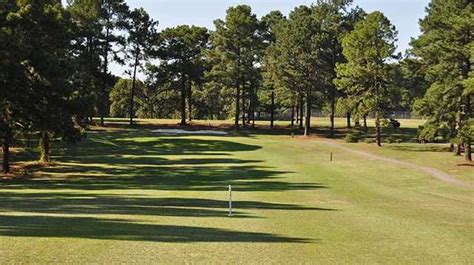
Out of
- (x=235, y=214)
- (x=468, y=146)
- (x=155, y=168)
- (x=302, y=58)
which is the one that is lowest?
(x=155, y=168)

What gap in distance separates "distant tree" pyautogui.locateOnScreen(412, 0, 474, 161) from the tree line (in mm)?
117

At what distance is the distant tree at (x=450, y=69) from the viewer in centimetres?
4903

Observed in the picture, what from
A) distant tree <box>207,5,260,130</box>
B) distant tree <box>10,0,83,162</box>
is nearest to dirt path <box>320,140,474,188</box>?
distant tree <box>10,0,83,162</box>

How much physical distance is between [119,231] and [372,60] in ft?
173

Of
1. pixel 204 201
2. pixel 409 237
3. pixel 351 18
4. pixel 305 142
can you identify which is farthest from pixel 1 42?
pixel 351 18

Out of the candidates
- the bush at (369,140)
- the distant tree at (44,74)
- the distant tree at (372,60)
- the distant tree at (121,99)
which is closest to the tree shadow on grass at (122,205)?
the distant tree at (44,74)

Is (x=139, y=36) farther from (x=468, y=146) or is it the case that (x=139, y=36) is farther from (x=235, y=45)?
(x=468, y=146)

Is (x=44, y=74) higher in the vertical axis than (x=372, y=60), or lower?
lower

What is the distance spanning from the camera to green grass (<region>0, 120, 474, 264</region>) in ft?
39.0

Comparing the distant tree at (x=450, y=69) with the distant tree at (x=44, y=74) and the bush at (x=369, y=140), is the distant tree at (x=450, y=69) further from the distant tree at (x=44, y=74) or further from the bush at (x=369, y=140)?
the distant tree at (x=44, y=74)

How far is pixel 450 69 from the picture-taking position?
51031 mm

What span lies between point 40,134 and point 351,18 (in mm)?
62369

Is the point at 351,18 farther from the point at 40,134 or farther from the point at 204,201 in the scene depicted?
the point at 204,201

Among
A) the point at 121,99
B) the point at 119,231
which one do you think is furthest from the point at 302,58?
the point at 119,231
